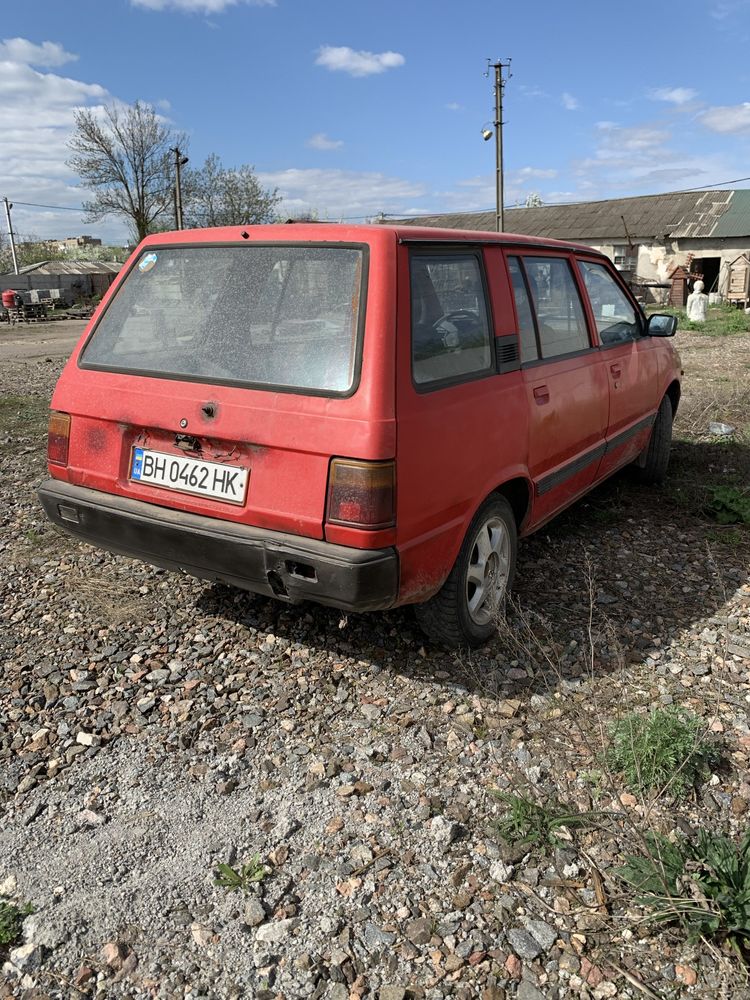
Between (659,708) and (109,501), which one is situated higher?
(109,501)

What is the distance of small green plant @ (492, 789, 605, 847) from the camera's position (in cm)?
240

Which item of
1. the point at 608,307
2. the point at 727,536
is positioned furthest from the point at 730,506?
the point at 608,307

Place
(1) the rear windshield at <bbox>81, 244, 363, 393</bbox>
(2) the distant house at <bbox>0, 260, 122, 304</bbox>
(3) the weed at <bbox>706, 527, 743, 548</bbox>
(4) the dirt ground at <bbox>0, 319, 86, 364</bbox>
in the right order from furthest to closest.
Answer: (2) the distant house at <bbox>0, 260, 122, 304</bbox>, (4) the dirt ground at <bbox>0, 319, 86, 364</bbox>, (3) the weed at <bbox>706, 527, 743, 548</bbox>, (1) the rear windshield at <bbox>81, 244, 363, 393</bbox>

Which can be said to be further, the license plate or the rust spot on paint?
the rust spot on paint

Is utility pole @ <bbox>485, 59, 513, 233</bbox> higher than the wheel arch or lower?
higher

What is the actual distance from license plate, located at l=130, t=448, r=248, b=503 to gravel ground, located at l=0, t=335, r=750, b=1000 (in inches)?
33.3

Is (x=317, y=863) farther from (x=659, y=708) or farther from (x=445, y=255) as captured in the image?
(x=445, y=255)

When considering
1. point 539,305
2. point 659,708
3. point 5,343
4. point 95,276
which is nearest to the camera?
point 659,708

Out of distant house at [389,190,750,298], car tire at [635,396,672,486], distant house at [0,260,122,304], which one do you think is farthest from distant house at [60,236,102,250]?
car tire at [635,396,672,486]

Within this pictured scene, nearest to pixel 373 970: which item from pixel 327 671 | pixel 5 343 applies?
pixel 327 671

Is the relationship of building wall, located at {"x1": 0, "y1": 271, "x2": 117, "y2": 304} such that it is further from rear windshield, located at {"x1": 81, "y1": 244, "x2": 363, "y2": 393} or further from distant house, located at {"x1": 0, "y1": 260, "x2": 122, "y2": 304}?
rear windshield, located at {"x1": 81, "y1": 244, "x2": 363, "y2": 393}

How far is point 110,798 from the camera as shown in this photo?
2607 mm

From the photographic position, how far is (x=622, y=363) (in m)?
4.88

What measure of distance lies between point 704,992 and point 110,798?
1891mm
